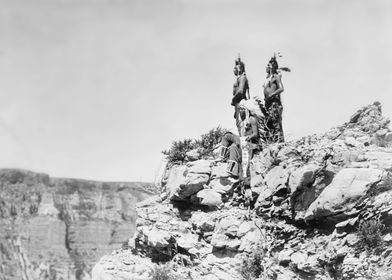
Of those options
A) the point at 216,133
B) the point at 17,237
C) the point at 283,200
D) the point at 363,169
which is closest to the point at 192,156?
the point at 216,133

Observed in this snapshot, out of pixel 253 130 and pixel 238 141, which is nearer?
pixel 238 141

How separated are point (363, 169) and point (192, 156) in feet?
18.8

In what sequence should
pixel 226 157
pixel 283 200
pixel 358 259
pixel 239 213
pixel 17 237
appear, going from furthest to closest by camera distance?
pixel 17 237 < pixel 226 157 < pixel 239 213 < pixel 283 200 < pixel 358 259

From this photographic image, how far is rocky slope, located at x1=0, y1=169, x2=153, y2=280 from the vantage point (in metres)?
122

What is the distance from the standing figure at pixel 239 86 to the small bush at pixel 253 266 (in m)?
4.75

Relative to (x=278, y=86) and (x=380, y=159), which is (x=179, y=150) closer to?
(x=278, y=86)

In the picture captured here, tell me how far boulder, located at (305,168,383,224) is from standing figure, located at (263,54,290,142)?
13.3 feet

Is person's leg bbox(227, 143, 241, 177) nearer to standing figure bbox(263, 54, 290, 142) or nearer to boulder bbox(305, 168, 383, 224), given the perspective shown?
standing figure bbox(263, 54, 290, 142)

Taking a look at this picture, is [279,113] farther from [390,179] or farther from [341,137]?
[390,179]

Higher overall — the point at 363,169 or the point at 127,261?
the point at 363,169

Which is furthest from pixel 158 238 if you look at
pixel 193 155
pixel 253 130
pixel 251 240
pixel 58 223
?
pixel 58 223

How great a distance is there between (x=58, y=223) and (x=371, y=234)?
125 meters

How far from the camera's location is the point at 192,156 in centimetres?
1777

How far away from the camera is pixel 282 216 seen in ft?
47.5
